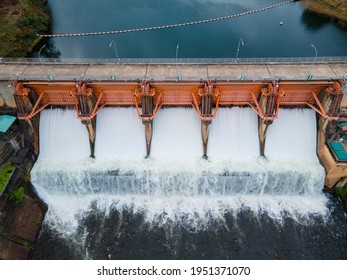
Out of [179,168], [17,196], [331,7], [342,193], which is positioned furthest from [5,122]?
[331,7]

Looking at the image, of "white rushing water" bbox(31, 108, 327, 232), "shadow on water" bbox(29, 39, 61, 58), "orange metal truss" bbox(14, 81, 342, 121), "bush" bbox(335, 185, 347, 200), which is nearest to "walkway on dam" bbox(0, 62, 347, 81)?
"orange metal truss" bbox(14, 81, 342, 121)

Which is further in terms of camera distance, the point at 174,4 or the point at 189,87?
the point at 174,4

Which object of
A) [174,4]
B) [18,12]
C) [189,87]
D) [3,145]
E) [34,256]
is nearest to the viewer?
[34,256]

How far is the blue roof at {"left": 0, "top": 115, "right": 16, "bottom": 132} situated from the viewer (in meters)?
31.6

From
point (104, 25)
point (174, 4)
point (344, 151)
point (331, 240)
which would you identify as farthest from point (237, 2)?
point (331, 240)

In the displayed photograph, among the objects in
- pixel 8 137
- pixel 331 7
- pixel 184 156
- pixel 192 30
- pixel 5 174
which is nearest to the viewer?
pixel 5 174

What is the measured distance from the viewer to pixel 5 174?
29469mm

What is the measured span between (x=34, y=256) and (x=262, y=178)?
80.6 feet

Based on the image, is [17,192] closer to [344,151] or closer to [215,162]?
[215,162]

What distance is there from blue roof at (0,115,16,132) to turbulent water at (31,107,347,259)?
134 inches

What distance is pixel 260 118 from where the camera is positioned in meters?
34.7

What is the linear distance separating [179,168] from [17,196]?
54.7 ft

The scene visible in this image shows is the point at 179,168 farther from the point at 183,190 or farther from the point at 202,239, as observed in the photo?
the point at 202,239

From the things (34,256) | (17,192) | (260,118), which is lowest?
(34,256)
